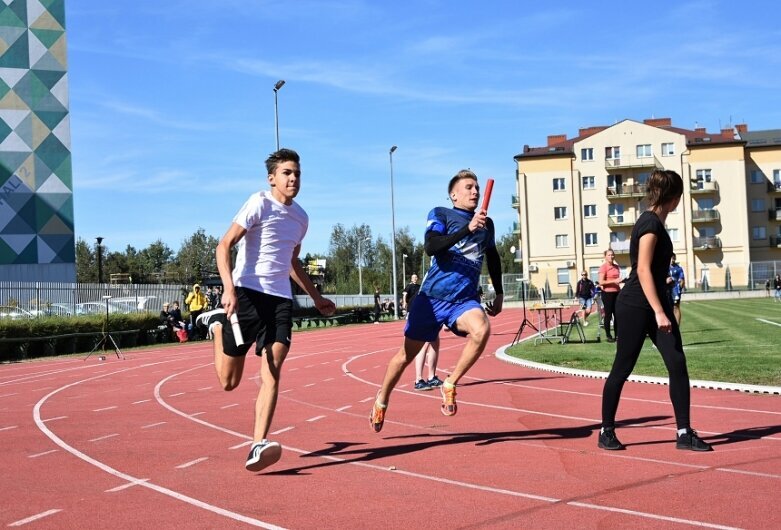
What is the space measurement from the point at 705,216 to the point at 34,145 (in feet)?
184

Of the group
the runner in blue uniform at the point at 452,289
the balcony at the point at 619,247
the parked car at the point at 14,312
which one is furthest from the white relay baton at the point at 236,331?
the balcony at the point at 619,247

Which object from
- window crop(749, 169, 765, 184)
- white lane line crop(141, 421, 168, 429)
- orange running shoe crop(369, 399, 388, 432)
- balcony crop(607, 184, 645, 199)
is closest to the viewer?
orange running shoe crop(369, 399, 388, 432)

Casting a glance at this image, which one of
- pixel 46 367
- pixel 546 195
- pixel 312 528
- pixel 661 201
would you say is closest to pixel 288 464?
pixel 312 528

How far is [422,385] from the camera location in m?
12.4

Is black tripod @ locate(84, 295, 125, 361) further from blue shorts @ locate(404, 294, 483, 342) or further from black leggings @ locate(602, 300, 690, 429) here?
black leggings @ locate(602, 300, 690, 429)

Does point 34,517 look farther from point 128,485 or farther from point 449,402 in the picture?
point 449,402

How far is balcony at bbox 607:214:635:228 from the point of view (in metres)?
83.8

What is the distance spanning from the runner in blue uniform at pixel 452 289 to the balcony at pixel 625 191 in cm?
7782

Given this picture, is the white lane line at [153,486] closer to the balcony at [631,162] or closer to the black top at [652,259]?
the black top at [652,259]

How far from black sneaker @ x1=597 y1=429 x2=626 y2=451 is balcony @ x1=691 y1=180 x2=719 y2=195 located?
78.7m

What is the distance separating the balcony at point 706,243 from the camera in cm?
8144

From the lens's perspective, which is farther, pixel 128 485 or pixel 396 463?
pixel 396 463

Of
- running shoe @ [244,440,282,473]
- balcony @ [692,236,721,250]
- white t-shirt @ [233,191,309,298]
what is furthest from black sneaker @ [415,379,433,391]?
balcony @ [692,236,721,250]

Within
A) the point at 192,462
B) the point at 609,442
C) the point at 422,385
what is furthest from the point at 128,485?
the point at 422,385
